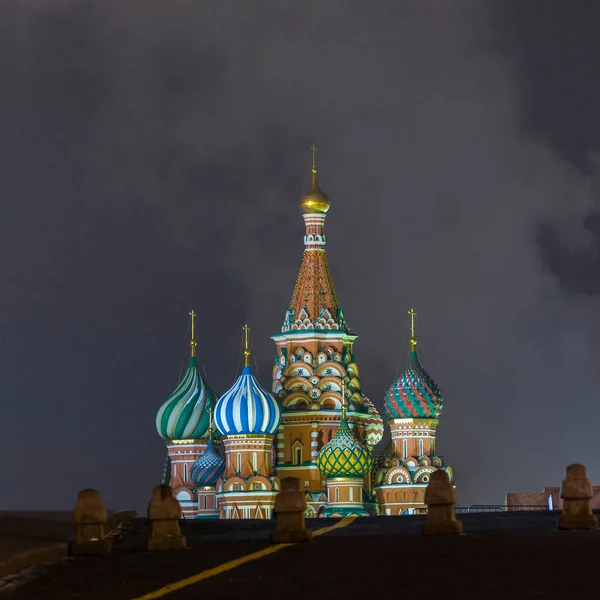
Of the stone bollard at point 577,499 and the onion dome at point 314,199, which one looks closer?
the stone bollard at point 577,499

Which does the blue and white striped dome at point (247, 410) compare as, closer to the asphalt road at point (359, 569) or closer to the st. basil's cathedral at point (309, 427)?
the st. basil's cathedral at point (309, 427)

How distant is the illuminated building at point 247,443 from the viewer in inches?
3204

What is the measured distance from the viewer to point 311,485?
3332 inches

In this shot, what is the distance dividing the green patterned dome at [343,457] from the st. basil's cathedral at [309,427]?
38 millimetres

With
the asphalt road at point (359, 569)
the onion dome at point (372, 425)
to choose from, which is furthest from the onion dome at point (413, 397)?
the asphalt road at point (359, 569)

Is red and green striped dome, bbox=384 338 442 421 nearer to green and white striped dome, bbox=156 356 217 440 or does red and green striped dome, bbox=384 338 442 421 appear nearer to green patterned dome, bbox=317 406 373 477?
green patterned dome, bbox=317 406 373 477

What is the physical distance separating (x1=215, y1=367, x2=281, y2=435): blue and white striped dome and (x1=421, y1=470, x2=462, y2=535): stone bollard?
6144 centimetres

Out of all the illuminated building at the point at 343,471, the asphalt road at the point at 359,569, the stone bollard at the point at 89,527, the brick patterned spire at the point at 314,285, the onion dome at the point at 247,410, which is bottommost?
the asphalt road at the point at 359,569

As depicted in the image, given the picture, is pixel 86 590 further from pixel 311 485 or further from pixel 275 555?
pixel 311 485

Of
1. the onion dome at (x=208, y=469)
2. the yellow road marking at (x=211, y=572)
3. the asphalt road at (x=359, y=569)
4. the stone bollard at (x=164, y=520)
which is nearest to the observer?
the asphalt road at (x=359, y=569)

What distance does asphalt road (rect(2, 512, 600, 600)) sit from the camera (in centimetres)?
1596

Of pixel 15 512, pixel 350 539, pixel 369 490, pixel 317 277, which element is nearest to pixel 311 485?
pixel 369 490

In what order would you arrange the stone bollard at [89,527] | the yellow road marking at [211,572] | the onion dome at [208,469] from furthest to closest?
the onion dome at [208,469]
the stone bollard at [89,527]
the yellow road marking at [211,572]

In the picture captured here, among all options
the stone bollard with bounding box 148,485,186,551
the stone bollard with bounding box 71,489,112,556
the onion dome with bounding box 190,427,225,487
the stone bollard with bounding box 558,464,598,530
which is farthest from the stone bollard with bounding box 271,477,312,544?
the onion dome with bounding box 190,427,225,487
